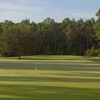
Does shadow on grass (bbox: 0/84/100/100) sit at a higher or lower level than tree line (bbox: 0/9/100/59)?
lower

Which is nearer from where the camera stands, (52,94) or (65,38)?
(52,94)

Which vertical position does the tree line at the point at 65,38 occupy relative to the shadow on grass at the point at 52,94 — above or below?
above

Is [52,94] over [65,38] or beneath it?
beneath

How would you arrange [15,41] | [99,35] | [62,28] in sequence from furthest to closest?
1. [62,28]
2. [15,41]
3. [99,35]

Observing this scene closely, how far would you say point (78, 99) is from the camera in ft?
50.1

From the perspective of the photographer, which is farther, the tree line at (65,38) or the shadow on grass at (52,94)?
the tree line at (65,38)

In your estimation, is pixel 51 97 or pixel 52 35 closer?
pixel 51 97

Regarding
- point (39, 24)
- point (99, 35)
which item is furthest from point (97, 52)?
point (39, 24)

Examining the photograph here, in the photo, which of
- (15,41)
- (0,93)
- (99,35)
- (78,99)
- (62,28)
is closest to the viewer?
(78,99)

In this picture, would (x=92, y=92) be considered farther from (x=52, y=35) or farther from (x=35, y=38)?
(x=52, y=35)

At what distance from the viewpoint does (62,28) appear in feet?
438

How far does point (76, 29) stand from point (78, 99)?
113 m

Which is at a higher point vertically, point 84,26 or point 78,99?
point 84,26

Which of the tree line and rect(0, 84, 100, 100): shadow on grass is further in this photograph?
the tree line
